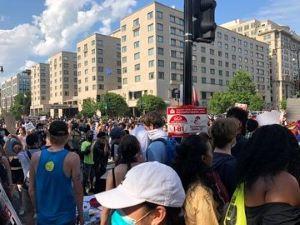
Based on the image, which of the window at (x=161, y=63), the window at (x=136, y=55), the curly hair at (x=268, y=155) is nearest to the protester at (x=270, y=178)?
the curly hair at (x=268, y=155)

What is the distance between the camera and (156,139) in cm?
579

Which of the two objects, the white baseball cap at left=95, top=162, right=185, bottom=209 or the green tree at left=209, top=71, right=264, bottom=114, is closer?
the white baseball cap at left=95, top=162, right=185, bottom=209

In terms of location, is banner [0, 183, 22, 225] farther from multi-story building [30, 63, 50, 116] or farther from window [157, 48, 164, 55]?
multi-story building [30, 63, 50, 116]

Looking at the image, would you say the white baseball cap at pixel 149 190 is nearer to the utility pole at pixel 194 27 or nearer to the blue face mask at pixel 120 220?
the blue face mask at pixel 120 220

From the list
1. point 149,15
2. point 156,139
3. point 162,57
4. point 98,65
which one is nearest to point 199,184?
point 156,139

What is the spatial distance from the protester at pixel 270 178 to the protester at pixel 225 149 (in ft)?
3.09

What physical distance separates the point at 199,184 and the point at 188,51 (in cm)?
304

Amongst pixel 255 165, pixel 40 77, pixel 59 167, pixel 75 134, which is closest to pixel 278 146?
pixel 255 165

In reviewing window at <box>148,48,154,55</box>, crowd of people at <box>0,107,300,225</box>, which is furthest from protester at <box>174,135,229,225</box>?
window at <box>148,48,154,55</box>

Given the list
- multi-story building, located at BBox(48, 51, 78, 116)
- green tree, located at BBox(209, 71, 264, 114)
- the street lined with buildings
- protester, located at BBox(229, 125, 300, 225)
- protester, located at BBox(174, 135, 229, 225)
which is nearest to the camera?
protester, located at BBox(229, 125, 300, 225)

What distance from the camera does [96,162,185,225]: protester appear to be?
2014 millimetres

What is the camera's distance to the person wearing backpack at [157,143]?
18.2ft

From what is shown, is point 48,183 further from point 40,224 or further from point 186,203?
point 186,203

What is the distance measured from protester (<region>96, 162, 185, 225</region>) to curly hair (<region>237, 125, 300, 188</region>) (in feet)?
2.21
